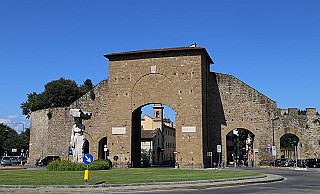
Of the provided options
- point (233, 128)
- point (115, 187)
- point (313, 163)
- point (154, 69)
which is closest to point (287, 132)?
point (313, 163)

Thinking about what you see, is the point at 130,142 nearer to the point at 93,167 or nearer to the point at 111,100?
the point at 111,100

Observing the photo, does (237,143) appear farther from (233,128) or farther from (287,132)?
(287,132)

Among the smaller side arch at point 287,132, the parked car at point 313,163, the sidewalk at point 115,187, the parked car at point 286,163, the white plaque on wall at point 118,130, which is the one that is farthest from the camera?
the white plaque on wall at point 118,130

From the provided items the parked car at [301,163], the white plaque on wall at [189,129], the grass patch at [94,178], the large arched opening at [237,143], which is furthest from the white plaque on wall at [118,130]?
the large arched opening at [237,143]

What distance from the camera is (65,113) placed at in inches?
1928

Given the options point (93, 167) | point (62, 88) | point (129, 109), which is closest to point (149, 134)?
point (62, 88)

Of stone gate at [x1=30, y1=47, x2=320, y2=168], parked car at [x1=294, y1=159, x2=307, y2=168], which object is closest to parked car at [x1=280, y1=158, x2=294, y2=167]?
stone gate at [x1=30, y1=47, x2=320, y2=168]

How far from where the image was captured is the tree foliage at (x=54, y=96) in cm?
7744

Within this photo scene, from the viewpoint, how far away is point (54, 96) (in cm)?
7800

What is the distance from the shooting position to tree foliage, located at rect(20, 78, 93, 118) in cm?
7744

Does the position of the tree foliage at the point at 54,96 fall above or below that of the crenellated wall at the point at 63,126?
above

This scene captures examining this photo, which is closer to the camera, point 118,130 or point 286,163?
point 286,163

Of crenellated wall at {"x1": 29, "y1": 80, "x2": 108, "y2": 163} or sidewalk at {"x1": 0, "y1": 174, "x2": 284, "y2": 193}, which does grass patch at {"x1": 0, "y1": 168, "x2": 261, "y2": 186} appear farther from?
crenellated wall at {"x1": 29, "y1": 80, "x2": 108, "y2": 163}

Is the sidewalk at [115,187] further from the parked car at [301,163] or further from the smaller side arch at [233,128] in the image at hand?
the parked car at [301,163]
